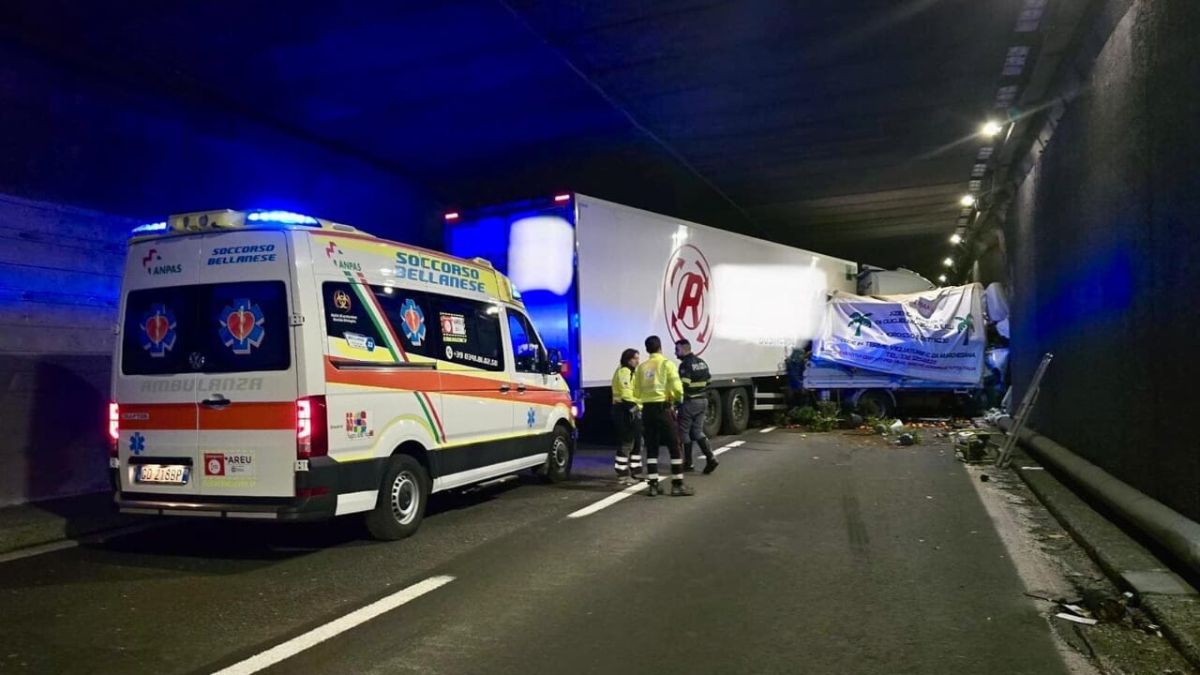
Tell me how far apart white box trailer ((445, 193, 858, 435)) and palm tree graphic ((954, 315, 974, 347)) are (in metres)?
2.86

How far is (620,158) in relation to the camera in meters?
15.5

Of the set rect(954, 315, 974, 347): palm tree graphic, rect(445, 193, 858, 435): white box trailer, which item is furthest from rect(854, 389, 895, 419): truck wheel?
rect(954, 315, 974, 347): palm tree graphic

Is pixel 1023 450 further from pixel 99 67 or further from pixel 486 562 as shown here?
pixel 99 67

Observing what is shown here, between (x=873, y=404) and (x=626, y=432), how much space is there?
887 centimetres

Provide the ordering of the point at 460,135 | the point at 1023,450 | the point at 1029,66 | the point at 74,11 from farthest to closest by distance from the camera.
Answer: the point at 460,135 → the point at 1023,450 → the point at 1029,66 → the point at 74,11

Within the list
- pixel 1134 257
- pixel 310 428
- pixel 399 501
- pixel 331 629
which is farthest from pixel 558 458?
pixel 1134 257

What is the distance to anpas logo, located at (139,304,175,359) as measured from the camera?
21.6ft

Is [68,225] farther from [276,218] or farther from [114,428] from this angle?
[276,218]

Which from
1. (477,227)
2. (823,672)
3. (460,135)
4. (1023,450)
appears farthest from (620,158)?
(823,672)

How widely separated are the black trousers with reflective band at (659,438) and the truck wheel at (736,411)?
21.5 feet

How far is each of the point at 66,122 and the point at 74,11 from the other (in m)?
1.33

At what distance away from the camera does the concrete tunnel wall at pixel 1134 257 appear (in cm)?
542

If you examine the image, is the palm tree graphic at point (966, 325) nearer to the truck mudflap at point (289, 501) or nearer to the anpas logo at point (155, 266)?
the truck mudflap at point (289, 501)

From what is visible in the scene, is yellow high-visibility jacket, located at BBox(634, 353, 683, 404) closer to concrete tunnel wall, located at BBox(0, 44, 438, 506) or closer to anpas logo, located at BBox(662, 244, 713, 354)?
anpas logo, located at BBox(662, 244, 713, 354)
